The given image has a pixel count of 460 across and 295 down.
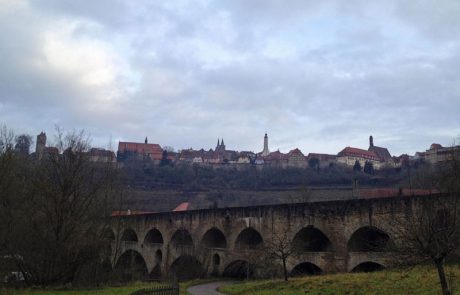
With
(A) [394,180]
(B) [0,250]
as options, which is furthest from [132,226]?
(A) [394,180]

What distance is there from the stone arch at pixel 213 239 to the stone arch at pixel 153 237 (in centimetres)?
746

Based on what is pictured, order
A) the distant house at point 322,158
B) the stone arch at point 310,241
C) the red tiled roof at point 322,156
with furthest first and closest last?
the red tiled roof at point 322,156 < the distant house at point 322,158 < the stone arch at point 310,241

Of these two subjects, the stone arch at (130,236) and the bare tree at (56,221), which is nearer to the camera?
the bare tree at (56,221)

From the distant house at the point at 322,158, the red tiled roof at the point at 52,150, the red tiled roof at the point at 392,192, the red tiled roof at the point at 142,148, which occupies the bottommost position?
the red tiled roof at the point at 392,192

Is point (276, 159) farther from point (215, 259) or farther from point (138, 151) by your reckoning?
point (215, 259)

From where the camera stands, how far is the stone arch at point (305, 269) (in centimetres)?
2739

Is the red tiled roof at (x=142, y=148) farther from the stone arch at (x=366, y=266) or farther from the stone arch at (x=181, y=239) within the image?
the stone arch at (x=366, y=266)

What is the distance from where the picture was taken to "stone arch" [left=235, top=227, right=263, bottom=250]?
32344 mm

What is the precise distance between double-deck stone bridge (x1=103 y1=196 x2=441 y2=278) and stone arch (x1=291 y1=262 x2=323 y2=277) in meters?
0.06

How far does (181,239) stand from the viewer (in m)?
38.6

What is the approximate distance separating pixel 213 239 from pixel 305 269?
33.6 ft

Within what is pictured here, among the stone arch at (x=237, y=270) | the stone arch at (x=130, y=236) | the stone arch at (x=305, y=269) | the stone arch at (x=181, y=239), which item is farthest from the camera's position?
the stone arch at (x=130, y=236)

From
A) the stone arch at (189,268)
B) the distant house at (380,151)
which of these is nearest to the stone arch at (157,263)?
the stone arch at (189,268)

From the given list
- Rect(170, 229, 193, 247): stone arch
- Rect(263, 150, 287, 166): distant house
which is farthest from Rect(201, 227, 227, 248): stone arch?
Rect(263, 150, 287, 166): distant house
